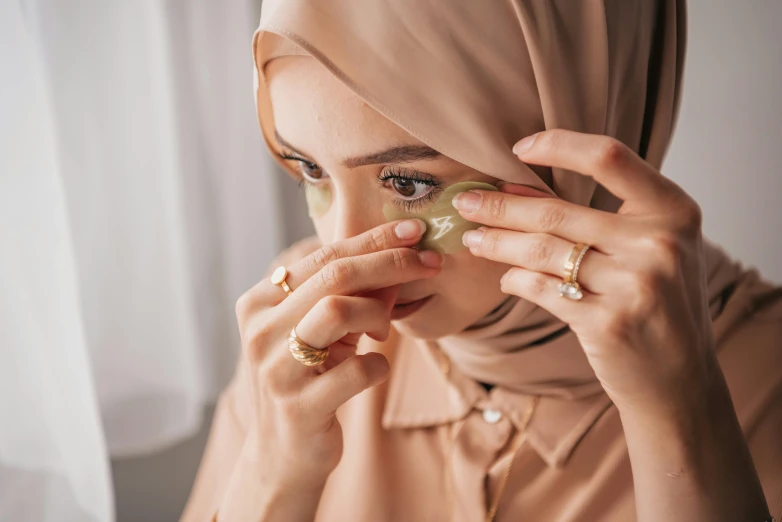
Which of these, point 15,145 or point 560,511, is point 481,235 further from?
point 15,145

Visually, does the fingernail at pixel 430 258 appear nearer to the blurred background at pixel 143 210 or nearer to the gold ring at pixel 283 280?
the gold ring at pixel 283 280

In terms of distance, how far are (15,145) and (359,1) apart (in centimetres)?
60

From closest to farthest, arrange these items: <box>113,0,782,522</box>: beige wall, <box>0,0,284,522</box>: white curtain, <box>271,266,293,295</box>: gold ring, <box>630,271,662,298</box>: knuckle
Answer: <box>630,271,662,298</box>: knuckle
<box>271,266,293,295</box>: gold ring
<box>0,0,284,522</box>: white curtain
<box>113,0,782,522</box>: beige wall

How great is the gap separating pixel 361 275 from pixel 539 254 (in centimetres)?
22

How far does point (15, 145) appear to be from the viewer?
955mm

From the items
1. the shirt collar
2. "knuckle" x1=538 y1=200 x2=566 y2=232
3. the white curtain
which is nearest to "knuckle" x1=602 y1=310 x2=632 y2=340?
"knuckle" x1=538 y1=200 x2=566 y2=232

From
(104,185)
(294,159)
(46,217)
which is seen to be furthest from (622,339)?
(104,185)

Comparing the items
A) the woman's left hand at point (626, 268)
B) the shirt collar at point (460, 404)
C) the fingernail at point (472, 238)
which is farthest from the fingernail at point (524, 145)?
the shirt collar at point (460, 404)

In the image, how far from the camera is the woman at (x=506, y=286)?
706 millimetres

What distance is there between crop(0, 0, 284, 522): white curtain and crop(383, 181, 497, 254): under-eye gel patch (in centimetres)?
59

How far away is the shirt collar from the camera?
968 mm

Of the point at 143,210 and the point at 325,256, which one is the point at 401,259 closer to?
the point at 325,256

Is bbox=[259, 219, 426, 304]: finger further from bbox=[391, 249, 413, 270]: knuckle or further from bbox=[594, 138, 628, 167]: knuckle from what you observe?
bbox=[594, 138, 628, 167]: knuckle

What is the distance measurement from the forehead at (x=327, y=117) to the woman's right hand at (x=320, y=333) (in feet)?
0.38
